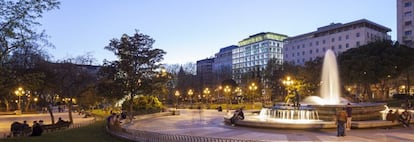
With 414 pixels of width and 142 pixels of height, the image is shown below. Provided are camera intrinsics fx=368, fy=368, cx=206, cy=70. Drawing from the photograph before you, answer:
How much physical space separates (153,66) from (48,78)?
9.99m

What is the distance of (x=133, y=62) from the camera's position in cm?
3169

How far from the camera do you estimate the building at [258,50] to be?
516 ft

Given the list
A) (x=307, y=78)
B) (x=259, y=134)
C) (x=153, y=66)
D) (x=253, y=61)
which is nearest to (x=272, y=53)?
(x=253, y=61)

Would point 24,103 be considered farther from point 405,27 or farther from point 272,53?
point 272,53

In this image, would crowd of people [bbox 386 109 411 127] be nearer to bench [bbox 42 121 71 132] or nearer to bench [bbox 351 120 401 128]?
bench [bbox 351 120 401 128]

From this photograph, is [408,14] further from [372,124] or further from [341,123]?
[341,123]

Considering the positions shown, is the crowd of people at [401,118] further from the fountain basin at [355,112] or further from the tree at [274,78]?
the tree at [274,78]

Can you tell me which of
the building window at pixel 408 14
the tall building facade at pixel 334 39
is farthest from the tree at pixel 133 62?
the building window at pixel 408 14

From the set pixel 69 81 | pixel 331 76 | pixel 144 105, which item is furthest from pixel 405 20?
pixel 69 81

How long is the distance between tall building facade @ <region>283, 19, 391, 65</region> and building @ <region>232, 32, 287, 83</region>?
2203 cm

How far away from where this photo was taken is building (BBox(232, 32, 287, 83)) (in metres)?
157

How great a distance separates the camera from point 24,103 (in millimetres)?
64125

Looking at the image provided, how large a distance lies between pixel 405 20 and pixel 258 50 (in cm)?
7581

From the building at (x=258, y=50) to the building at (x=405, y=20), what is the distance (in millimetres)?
61286
